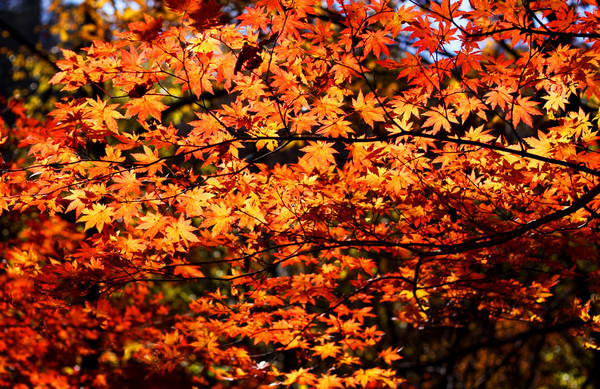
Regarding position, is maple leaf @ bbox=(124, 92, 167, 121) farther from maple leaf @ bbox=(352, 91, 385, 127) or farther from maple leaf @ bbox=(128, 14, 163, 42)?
maple leaf @ bbox=(352, 91, 385, 127)

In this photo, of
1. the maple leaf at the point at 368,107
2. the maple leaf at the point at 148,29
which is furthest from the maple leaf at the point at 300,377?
the maple leaf at the point at 148,29

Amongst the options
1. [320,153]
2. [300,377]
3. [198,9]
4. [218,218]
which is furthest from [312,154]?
[300,377]

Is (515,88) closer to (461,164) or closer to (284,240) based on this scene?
(461,164)

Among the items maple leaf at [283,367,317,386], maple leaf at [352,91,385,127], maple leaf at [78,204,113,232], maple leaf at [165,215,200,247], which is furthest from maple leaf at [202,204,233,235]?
maple leaf at [283,367,317,386]

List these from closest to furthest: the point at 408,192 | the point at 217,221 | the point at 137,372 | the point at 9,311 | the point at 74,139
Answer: the point at 74,139 → the point at 217,221 → the point at 408,192 → the point at 9,311 → the point at 137,372

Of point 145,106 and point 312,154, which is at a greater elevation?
point 145,106

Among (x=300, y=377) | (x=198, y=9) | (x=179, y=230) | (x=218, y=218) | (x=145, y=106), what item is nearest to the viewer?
(x=198, y=9)

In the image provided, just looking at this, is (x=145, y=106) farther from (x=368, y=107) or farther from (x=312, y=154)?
(x=368, y=107)

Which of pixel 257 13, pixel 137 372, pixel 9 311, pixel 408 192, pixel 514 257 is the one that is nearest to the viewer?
pixel 257 13

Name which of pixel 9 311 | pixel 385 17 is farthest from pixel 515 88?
pixel 9 311

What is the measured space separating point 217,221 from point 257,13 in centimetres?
142

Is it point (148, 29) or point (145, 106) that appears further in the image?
point (145, 106)

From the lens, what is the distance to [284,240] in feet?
12.5

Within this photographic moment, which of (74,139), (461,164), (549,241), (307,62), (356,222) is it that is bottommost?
(549,241)
